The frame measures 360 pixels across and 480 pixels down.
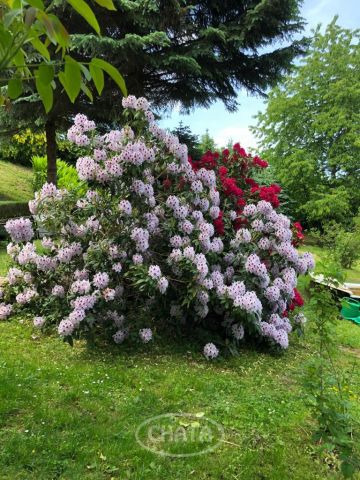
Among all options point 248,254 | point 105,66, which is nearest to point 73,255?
point 248,254

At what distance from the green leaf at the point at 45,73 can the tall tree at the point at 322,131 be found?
2235 centimetres

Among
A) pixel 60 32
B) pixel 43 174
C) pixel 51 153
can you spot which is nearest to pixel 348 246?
pixel 51 153

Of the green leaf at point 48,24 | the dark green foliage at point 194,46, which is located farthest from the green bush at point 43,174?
the green leaf at point 48,24

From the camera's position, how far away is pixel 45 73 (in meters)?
0.92

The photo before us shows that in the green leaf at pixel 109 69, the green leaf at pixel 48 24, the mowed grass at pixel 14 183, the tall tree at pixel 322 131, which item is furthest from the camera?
the tall tree at pixel 322 131

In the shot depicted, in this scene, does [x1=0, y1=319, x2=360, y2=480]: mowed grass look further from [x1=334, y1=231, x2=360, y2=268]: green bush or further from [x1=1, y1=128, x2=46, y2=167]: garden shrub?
[x1=1, y1=128, x2=46, y2=167]: garden shrub

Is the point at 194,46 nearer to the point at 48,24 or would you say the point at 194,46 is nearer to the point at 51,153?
the point at 51,153

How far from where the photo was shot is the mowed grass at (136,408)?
7.80 feet

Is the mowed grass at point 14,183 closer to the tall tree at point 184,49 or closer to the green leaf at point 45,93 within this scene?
the tall tree at point 184,49

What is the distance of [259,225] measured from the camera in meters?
4.71

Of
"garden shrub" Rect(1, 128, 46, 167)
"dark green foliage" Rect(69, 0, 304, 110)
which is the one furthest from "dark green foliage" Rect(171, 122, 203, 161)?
"garden shrub" Rect(1, 128, 46, 167)

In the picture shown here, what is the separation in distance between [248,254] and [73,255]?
183cm

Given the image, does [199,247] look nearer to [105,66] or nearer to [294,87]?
[105,66]

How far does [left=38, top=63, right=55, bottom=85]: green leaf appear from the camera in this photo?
36.1 inches
